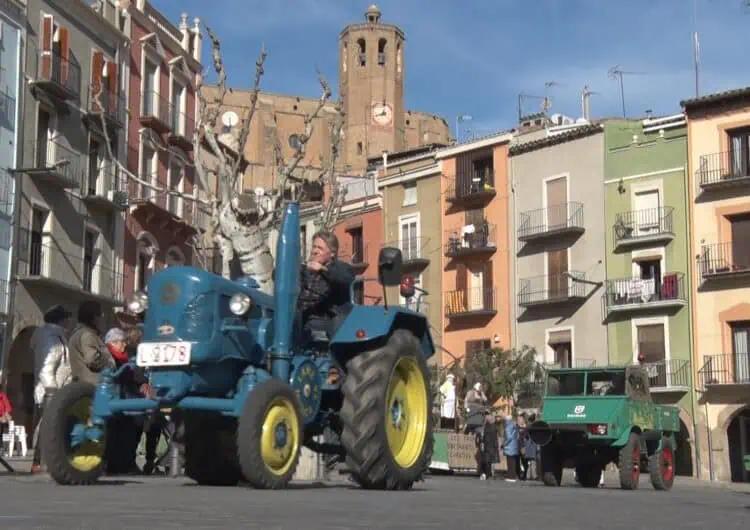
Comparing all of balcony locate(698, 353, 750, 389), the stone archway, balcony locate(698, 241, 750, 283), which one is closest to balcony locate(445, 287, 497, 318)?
balcony locate(698, 241, 750, 283)

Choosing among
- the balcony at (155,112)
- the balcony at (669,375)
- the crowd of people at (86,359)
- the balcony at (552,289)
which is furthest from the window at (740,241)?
the crowd of people at (86,359)

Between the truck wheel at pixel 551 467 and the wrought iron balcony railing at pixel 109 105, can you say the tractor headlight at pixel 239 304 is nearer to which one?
the truck wheel at pixel 551 467

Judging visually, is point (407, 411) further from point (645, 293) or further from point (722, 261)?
point (645, 293)

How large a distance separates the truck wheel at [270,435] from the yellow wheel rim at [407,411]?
4.04 feet

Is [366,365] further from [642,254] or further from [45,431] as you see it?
[642,254]

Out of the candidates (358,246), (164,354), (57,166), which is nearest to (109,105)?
(57,166)

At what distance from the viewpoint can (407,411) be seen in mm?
11156

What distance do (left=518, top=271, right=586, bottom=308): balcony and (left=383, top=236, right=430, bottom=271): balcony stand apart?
5542 millimetres

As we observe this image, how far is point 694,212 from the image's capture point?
44.5m

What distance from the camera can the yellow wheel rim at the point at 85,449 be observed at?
32.8ft

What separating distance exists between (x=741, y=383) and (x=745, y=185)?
268 inches

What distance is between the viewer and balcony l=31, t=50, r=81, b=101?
36812mm

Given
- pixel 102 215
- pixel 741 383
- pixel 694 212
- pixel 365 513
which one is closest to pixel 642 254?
pixel 694 212

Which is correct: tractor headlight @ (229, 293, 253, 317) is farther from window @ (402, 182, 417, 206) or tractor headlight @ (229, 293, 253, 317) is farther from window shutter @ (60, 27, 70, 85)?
→ window @ (402, 182, 417, 206)
